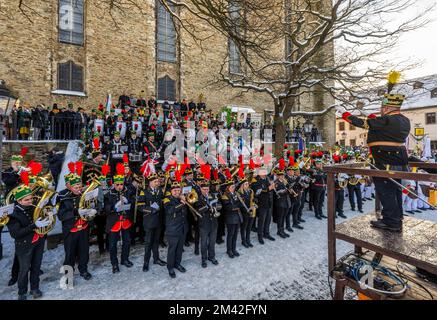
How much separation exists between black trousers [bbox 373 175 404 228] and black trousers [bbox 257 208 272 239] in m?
4.21

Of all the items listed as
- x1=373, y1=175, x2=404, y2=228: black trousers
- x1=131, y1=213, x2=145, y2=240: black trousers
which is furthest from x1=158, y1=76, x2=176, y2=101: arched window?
x1=373, y1=175, x2=404, y2=228: black trousers

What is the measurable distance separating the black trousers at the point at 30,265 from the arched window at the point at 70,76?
16.1 m

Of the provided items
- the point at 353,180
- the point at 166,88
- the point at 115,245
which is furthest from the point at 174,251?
the point at 166,88

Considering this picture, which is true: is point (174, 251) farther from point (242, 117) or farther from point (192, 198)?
point (242, 117)

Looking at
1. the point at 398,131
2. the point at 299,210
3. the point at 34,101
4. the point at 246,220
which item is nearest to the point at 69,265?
the point at 246,220

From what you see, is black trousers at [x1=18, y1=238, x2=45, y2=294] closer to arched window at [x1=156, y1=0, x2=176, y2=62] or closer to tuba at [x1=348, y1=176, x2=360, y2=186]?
tuba at [x1=348, y1=176, x2=360, y2=186]

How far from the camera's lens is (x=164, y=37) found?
70.5 ft

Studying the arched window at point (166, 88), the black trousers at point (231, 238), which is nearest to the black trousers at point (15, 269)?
the black trousers at point (231, 238)

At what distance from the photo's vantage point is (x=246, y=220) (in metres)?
7.27

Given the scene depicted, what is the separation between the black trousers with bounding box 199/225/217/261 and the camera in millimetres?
6023

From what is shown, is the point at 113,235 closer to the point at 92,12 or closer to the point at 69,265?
the point at 69,265

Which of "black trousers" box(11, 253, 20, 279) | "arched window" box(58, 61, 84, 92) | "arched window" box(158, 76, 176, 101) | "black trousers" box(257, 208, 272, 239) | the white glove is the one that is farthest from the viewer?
"arched window" box(158, 76, 176, 101)

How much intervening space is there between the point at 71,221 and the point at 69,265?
90 centimetres

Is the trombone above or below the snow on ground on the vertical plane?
above
